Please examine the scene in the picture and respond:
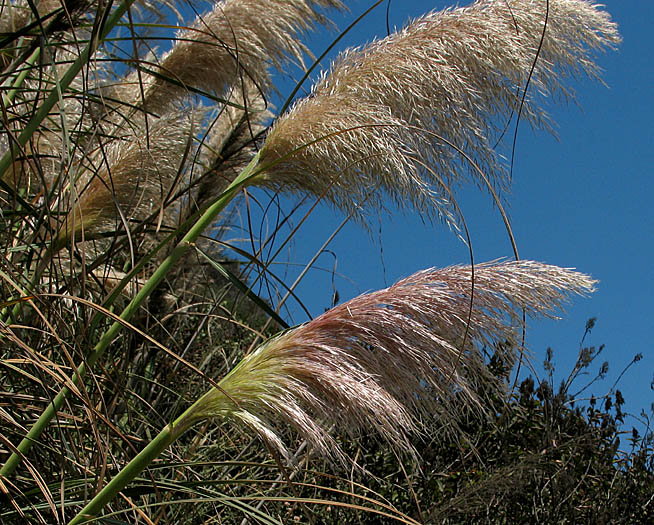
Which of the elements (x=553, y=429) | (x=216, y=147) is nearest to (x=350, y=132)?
(x=216, y=147)

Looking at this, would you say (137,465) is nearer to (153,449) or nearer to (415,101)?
(153,449)

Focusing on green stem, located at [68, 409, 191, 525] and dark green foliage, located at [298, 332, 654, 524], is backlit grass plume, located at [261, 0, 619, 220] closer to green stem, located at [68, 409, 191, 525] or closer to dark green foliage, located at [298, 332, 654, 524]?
green stem, located at [68, 409, 191, 525]

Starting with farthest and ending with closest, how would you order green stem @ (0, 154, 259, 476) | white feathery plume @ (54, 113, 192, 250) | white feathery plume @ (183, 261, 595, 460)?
white feathery plume @ (54, 113, 192, 250) → green stem @ (0, 154, 259, 476) → white feathery plume @ (183, 261, 595, 460)

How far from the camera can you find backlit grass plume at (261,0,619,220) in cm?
191

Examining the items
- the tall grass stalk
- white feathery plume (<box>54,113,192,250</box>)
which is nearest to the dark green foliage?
the tall grass stalk

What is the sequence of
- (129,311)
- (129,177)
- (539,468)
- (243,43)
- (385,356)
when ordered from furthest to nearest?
(539,468)
(243,43)
(129,177)
(129,311)
(385,356)

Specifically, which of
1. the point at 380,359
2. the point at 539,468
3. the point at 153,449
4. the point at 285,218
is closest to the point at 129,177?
the point at 285,218

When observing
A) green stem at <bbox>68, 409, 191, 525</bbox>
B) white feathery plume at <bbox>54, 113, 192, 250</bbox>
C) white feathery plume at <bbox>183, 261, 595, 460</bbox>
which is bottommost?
green stem at <bbox>68, 409, 191, 525</bbox>

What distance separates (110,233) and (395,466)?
2.30 meters

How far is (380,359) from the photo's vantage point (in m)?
1.52

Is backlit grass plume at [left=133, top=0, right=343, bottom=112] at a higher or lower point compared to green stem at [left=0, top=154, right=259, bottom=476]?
higher

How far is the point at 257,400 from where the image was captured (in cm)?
147

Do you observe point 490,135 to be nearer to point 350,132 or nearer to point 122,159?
point 350,132

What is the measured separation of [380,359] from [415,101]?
2.68ft
